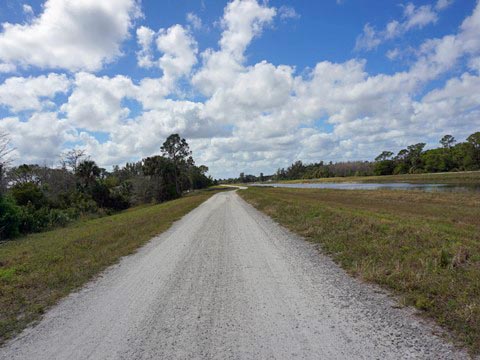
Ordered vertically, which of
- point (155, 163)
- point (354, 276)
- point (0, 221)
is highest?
point (155, 163)

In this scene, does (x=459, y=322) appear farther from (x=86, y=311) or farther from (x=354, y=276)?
(x=86, y=311)

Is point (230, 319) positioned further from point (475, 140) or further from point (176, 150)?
point (475, 140)

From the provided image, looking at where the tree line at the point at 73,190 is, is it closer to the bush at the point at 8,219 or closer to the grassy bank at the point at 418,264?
the bush at the point at 8,219

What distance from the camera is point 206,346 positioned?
11.7 feet

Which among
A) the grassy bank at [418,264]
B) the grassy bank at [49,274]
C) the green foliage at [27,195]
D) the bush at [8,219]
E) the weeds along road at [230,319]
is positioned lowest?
the grassy bank at [418,264]

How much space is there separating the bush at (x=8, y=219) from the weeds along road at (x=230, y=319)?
1574 cm

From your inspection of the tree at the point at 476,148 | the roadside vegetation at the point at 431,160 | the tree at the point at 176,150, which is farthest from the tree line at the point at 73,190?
the tree at the point at 476,148

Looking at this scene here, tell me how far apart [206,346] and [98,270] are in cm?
492

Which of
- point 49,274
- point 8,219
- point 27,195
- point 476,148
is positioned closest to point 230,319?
point 49,274

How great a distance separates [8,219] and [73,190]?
27.7 meters

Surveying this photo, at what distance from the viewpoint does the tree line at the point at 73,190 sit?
842 inches

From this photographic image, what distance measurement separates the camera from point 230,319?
4.27 m

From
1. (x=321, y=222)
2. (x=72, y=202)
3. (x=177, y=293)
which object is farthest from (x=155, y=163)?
(x=177, y=293)

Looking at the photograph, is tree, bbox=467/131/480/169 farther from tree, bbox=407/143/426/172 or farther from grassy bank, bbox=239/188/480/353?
grassy bank, bbox=239/188/480/353
